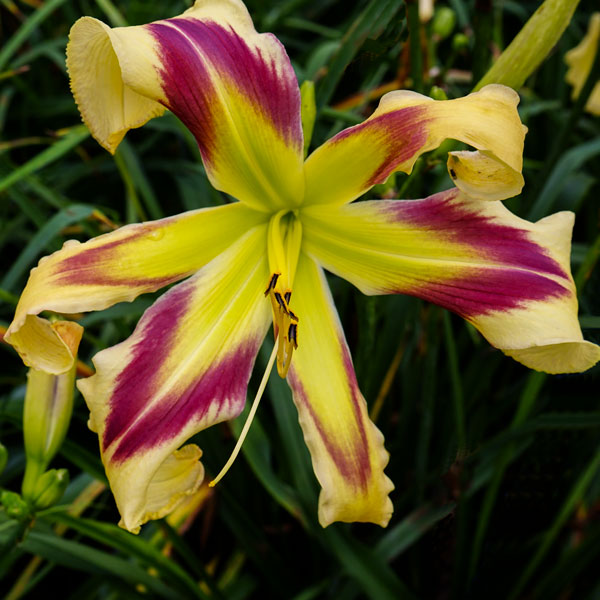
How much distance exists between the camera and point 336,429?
89 cm

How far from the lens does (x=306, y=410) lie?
894mm

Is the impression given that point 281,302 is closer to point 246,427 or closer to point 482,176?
point 246,427

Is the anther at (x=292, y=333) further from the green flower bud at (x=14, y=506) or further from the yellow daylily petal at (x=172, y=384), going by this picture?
the green flower bud at (x=14, y=506)

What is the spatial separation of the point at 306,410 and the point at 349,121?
0.69 metres

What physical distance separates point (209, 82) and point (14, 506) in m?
0.57

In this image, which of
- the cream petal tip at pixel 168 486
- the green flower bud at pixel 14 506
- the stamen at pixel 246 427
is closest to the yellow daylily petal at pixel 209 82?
the stamen at pixel 246 427

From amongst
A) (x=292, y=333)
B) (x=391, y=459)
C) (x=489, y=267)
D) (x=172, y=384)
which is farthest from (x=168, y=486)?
(x=391, y=459)

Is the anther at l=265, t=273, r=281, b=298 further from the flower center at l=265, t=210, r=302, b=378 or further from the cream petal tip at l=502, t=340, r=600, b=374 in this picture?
the cream petal tip at l=502, t=340, r=600, b=374

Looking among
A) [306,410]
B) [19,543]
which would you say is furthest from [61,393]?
[306,410]

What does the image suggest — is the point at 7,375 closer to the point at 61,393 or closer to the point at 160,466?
the point at 61,393

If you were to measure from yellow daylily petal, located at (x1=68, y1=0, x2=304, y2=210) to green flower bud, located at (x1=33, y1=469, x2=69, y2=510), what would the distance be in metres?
0.42

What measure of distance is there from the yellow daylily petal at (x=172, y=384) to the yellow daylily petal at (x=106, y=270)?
0.10ft

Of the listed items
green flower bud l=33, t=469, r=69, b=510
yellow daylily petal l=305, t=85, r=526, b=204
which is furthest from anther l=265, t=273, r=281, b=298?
green flower bud l=33, t=469, r=69, b=510

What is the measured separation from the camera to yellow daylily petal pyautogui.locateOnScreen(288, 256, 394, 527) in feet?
2.81
